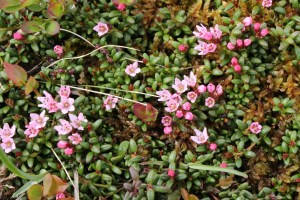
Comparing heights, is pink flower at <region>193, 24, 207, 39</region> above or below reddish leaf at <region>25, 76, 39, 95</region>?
above

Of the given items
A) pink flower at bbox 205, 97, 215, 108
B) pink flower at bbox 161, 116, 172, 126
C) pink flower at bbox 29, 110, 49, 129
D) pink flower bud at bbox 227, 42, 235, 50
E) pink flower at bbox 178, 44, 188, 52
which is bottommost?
pink flower at bbox 29, 110, 49, 129

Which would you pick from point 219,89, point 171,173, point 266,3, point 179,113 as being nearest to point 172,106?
point 179,113

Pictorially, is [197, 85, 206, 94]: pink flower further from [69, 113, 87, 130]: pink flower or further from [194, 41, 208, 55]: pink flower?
[69, 113, 87, 130]: pink flower

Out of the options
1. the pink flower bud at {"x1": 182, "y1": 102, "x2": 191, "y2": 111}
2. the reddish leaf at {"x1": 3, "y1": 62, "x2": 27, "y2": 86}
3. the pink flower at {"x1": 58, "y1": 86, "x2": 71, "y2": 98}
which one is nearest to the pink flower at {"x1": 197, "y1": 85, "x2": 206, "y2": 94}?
Answer: the pink flower bud at {"x1": 182, "y1": 102, "x2": 191, "y2": 111}

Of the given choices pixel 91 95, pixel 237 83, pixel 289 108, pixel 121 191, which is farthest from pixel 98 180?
pixel 289 108

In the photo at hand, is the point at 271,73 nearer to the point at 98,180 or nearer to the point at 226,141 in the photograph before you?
the point at 226,141
